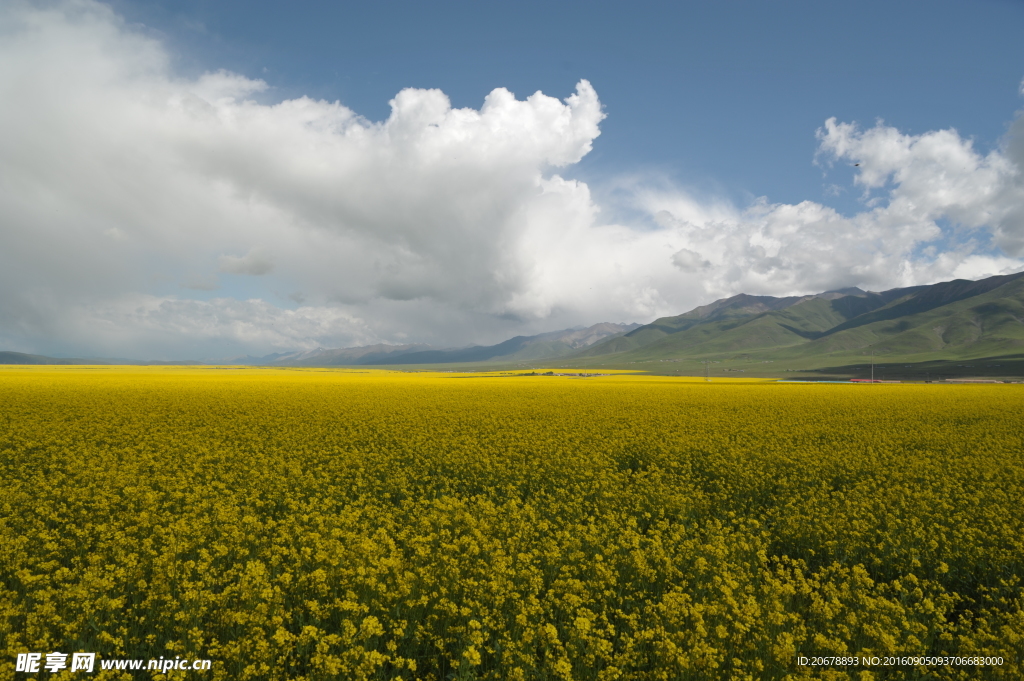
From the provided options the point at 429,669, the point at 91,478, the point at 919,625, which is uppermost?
the point at 91,478

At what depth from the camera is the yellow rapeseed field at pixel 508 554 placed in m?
6.04

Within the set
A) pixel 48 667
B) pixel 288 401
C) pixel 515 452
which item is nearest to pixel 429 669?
pixel 48 667

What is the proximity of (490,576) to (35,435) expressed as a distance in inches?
864

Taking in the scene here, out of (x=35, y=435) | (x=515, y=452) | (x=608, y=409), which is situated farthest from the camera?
(x=608, y=409)

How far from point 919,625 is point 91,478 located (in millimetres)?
18566

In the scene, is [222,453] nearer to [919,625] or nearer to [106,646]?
[106,646]

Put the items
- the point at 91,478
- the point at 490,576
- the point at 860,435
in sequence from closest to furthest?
1. the point at 490,576
2. the point at 91,478
3. the point at 860,435

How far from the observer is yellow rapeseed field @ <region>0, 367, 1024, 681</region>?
6.04 metres

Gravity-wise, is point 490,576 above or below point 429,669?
above

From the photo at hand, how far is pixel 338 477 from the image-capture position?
530 inches

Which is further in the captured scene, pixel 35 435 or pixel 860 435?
pixel 860 435

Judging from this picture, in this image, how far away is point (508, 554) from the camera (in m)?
8.77

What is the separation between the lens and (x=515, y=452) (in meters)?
16.4

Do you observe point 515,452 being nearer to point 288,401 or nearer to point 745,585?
point 745,585
